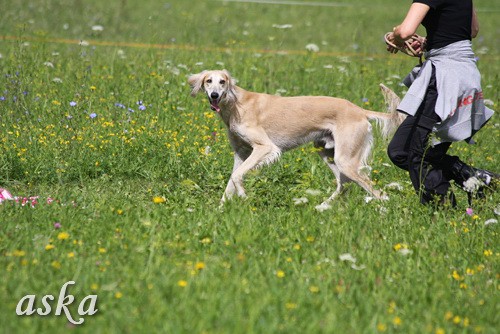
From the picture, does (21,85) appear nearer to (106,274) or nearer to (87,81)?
(87,81)

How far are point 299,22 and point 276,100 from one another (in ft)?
29.1

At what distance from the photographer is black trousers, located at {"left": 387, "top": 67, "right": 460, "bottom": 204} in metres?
4.95

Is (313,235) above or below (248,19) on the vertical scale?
above

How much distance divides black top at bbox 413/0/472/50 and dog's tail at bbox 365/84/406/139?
1.00m

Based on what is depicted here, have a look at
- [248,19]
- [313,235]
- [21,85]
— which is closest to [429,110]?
[313,235]

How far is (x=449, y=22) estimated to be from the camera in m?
4.85

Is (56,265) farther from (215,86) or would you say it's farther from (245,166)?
(215,86)

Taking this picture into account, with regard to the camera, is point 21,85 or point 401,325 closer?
point 401,325

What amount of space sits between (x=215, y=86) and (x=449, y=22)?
1866 millimetres

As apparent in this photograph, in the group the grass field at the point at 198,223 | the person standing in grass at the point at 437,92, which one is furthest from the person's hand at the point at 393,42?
the grass field at the point at 198,223

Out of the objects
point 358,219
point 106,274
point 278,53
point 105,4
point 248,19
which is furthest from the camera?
point 105,4

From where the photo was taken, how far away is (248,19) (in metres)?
14.3

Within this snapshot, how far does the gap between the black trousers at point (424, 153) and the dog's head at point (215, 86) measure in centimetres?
143

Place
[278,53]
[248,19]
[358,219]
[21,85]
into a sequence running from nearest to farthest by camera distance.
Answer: [358,219] < [21,85] < [278,53] < [248,19]
